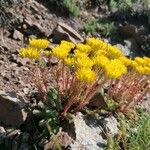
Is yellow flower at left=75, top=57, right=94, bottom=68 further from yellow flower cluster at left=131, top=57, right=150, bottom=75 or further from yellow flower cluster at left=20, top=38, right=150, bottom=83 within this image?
yellow flower cluster at left=131, top=57, right=150, bottom=75

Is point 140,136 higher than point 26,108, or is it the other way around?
point 140,136

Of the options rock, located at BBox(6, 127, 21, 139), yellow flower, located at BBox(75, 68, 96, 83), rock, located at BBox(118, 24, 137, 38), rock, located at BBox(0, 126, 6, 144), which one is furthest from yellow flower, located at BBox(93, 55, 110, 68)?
rock, located at BBox(118, 24, 137, 38)

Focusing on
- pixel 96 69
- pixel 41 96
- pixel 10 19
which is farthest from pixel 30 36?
pixel 96 69

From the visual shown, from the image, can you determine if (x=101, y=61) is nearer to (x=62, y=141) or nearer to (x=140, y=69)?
(x=140, y=69)

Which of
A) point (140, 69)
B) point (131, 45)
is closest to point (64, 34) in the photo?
point (131, 45)

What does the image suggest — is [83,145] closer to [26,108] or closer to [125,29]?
[26,108]
